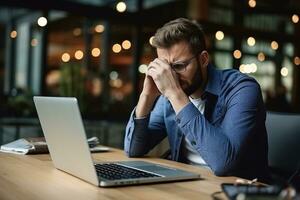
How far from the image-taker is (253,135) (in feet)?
5.18

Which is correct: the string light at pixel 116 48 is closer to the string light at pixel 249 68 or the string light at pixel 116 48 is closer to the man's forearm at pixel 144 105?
the string light at pixel 249 68

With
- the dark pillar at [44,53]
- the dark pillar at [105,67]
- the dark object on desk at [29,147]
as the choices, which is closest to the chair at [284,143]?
the dark object on desk at [29,147]

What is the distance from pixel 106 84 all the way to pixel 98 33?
641mm

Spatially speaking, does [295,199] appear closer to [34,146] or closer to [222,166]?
[222,166]

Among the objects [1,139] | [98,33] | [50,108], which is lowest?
[1,139]

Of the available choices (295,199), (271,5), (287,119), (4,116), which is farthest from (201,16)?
(295,199)

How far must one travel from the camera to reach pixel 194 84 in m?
1.76

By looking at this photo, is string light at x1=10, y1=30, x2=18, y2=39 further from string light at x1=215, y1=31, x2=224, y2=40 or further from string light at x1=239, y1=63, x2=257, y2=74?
string light at x1=239, y1=63, x2=257, y2=74

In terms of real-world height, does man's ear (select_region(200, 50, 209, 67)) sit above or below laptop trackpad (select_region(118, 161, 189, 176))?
above

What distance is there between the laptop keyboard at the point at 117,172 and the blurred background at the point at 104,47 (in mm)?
2326

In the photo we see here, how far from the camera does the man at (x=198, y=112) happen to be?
1.50m

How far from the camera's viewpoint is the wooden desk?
1087mm

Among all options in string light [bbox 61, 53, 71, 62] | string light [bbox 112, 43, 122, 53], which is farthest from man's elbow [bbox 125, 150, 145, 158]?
string light [bbox 112, 43, 122, 53]

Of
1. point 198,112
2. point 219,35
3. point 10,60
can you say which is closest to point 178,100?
point 198,112
